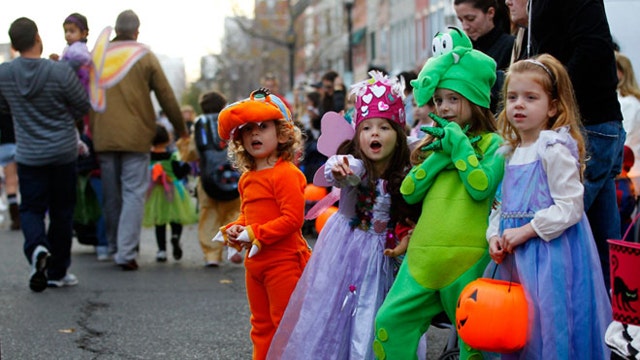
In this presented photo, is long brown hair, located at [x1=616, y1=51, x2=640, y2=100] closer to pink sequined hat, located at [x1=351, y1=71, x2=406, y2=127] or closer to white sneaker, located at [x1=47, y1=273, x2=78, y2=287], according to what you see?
pink sequined hat, located at [x1=351, y1=71, x2=406, y2=127]

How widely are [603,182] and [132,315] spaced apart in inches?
155

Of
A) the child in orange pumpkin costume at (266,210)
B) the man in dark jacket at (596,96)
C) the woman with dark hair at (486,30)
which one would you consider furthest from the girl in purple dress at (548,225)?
the woman with dark hair at (486,30)

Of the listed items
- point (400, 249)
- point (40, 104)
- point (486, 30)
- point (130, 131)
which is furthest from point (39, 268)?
point (400, 249)

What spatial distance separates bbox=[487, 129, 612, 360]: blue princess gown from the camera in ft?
13.6

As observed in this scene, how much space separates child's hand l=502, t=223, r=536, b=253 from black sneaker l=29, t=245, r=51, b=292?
5.05 meters

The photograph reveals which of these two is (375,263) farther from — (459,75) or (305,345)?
(459,75)

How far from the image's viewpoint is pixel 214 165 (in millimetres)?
10273

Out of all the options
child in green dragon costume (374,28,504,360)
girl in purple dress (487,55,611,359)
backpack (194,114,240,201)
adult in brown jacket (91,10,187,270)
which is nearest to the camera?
girl in purple dress (487,55,611,359)

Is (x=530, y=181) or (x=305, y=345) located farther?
(x=305, y=345)

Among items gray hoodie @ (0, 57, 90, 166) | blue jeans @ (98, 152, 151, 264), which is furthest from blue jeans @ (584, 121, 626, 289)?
blue jeans @ (98, 152, 151, 264)

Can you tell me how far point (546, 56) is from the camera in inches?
177

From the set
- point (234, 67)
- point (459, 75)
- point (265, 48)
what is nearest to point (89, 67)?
point (459, 75)

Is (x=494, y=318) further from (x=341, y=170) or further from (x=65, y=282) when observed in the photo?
(x=65, y=282)

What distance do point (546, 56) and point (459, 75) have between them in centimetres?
42
